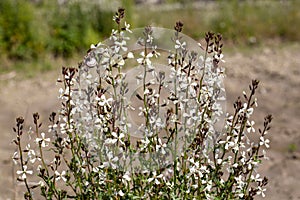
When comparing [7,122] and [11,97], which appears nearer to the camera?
[7,122]

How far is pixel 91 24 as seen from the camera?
8.23 m

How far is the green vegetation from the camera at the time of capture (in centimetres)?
779

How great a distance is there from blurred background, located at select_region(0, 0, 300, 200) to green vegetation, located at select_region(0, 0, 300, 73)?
1cm

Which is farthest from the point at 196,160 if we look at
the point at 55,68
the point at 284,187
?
the point at 55,68

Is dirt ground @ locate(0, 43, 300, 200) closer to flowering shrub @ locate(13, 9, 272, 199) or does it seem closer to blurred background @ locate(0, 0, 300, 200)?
blurred background @ locate(0, 0, 300, 200)

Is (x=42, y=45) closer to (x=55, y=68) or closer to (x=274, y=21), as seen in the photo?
(x=55, y=68)

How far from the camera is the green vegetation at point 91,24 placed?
779 cm

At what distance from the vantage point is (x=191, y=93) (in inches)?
106

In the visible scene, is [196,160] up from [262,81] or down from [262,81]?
down

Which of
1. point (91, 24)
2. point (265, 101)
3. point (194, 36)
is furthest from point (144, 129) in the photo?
point (194, 36)

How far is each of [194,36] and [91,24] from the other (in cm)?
164

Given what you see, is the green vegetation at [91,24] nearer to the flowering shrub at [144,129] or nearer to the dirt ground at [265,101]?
the dirt ground at [265,101]

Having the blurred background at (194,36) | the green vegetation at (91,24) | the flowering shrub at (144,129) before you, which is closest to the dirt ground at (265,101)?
the blurred background at (194,36)

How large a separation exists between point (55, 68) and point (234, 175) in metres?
5.10
